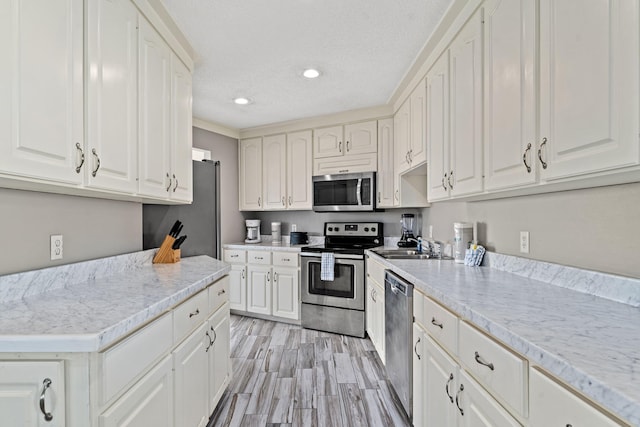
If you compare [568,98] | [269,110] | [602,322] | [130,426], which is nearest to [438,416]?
[602,322]

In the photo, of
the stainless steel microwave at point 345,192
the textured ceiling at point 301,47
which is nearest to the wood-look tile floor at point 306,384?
the stainless steel microwave at point 345,192

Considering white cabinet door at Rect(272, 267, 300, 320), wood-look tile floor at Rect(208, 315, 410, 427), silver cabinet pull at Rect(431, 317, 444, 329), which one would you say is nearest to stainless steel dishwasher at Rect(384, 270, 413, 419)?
wood-look tile floor at Rect(208, 315, 410, 427)

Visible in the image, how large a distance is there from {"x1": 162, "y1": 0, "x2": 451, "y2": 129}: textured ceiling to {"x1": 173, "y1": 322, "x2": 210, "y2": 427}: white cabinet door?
1.88 metres

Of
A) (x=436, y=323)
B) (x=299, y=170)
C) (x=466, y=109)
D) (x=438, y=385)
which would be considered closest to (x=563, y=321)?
(x=436, y=323)

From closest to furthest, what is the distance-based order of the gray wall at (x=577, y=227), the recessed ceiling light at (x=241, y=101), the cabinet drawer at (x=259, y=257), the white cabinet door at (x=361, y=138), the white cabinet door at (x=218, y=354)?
the gray wall at (x=577, y=227)
the white cabinet door at (x=218, y=354)
the recessed ceiling light at (x=241, y=101)
the white cabinet door at (x=361, y=138)
the cabinet drawer at (x=259, y=257)

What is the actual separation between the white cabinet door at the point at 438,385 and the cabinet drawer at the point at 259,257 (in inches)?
93.8

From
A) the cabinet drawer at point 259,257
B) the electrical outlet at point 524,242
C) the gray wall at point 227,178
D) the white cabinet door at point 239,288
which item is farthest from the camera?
the gray wall at point 227,178

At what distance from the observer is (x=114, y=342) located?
910mm

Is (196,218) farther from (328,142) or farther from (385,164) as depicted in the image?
(385,164)

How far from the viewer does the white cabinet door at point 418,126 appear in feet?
7.94

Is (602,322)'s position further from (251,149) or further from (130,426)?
(251,149)

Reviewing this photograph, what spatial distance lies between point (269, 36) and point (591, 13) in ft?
5.74

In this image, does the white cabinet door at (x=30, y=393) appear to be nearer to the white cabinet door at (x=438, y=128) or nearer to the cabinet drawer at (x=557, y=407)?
the cabinet drawer at (x=557, y=407)

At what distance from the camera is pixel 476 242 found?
2043mm
